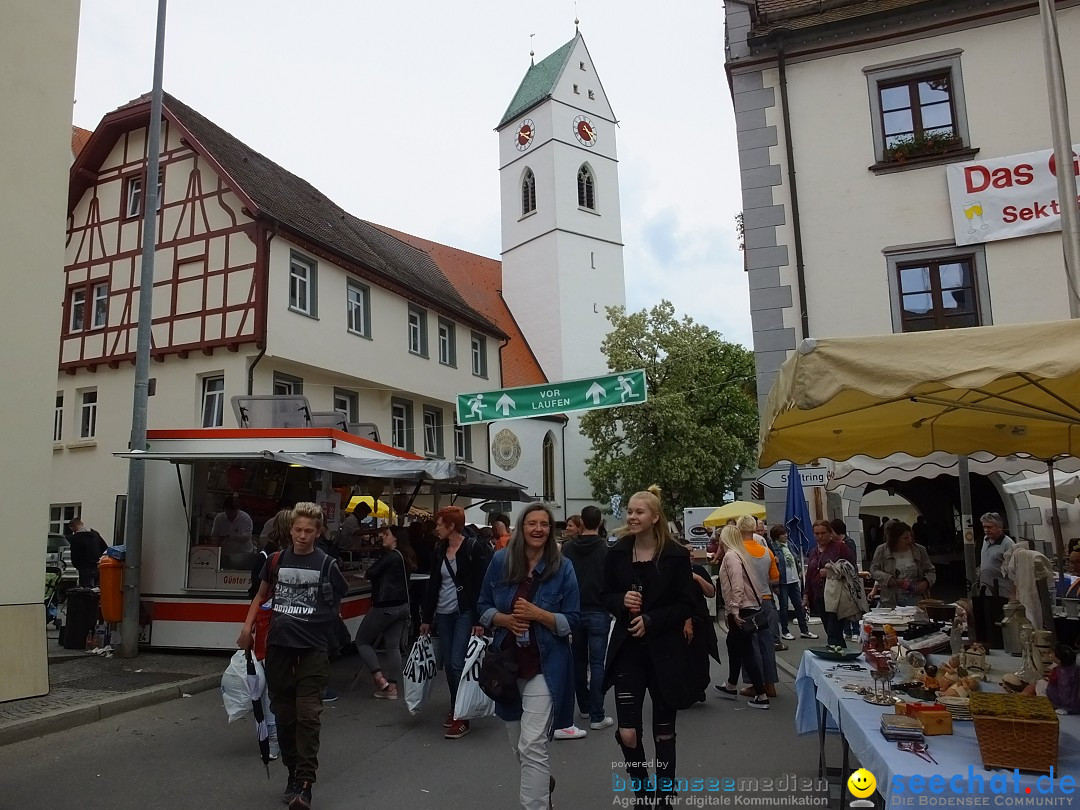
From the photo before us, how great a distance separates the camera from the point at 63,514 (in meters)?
→ 22.3

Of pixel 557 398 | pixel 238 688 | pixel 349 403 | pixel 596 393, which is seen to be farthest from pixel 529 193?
pixel 238 688

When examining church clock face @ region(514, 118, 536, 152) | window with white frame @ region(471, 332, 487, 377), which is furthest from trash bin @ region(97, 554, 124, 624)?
church clock face @ region(514, 118, 536, 152)

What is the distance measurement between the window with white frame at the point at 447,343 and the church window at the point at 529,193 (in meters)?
20.5

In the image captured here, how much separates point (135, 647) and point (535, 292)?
36.8 m

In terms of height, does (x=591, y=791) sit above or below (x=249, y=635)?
below

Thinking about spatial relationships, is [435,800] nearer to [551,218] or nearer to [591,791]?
[591,791]

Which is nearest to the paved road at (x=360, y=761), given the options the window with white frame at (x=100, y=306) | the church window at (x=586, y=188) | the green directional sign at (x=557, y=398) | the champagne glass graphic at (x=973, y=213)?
the green directional sign at (x=557, y=398)

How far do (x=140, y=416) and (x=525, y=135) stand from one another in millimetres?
42192

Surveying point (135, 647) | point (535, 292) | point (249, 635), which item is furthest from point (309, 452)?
point (535, 292)

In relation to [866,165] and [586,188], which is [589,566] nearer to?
[866,165]

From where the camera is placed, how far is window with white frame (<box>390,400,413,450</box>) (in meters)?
26.6

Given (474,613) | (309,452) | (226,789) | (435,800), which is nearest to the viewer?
(435,800)

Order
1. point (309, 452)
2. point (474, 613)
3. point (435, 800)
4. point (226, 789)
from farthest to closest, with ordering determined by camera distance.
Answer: point (309, 452) < point (474, 613) < point (226, 789) < point (435, 800)

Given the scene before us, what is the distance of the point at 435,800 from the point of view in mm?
5680
